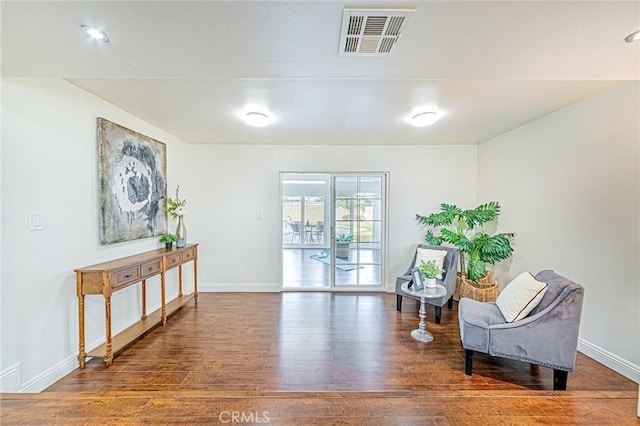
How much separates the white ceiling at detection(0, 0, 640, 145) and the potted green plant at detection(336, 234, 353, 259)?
257cm

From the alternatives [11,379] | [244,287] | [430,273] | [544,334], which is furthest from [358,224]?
[11,379]

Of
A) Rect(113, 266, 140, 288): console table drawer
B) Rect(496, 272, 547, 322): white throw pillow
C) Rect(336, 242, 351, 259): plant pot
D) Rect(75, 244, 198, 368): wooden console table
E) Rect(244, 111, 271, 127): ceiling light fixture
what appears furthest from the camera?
Rect(336, 242, 351, 259): plant pot

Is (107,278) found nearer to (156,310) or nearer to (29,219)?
(29,219)

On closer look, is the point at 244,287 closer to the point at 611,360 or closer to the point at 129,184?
the point at 129,184

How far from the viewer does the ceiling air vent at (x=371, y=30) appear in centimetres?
137

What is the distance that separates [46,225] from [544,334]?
4.01 m

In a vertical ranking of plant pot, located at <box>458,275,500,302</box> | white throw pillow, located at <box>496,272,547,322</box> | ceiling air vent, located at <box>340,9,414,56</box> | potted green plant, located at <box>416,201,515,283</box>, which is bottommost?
plant pot, located at <box>458,275,500,302</box>

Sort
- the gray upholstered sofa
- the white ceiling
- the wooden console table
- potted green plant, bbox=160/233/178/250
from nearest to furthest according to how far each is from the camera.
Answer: the white ceiling < the gray upholstered sofa < the wooden console table < potted green plant, bbox=160/233/178/250

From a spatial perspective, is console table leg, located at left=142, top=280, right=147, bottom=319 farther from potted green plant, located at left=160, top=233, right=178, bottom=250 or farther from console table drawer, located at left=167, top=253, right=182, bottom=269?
potted green plant, located at left=160, top=233, right=178, bottom=250

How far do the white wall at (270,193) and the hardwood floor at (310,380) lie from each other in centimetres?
80

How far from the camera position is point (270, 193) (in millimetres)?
4973

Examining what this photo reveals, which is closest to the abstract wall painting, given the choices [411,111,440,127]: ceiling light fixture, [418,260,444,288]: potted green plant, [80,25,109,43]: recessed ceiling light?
[80,25,109,43]: recessed ceiling light

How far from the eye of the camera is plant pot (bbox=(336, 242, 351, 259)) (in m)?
5.06

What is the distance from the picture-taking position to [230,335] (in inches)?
128
